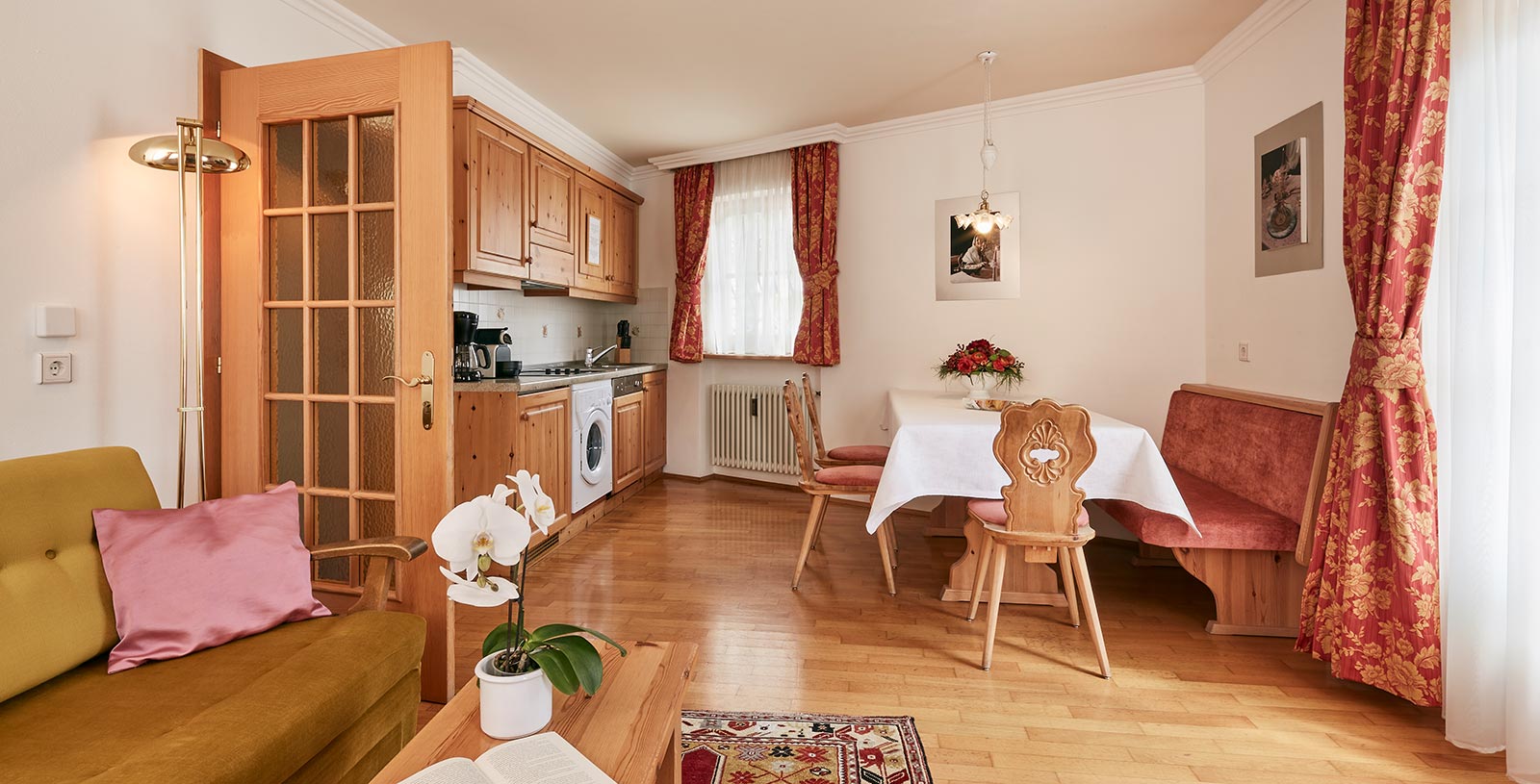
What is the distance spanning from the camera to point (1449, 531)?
199cm

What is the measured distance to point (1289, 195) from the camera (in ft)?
9.88

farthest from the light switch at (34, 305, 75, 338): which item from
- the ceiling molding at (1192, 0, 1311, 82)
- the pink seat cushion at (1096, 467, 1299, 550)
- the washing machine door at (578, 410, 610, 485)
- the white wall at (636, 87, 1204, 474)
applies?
the ceiling molding at (1192, 0, 1311, 82)

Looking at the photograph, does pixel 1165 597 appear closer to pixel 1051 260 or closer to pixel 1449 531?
pixel 1449 531

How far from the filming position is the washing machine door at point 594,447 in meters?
4.09

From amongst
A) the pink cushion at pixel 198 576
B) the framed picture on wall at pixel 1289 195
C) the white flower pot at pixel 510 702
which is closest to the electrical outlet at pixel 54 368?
the pink cushion at pixel 198 576

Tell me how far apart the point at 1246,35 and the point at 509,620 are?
13.2 ft

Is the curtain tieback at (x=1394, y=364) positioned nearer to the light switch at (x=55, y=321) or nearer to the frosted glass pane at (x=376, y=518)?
the frosted glass pane at (x=376, y=518)

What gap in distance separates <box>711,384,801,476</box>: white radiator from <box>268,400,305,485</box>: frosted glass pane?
10.9ft

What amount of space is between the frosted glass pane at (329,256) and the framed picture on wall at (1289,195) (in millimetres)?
3630

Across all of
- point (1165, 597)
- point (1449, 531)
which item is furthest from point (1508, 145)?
point (1165, 597)

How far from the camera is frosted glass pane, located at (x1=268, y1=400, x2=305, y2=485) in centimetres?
221

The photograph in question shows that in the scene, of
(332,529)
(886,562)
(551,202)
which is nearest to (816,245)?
(551,202)

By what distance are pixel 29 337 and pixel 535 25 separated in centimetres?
227

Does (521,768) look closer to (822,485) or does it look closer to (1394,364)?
(822,485)
